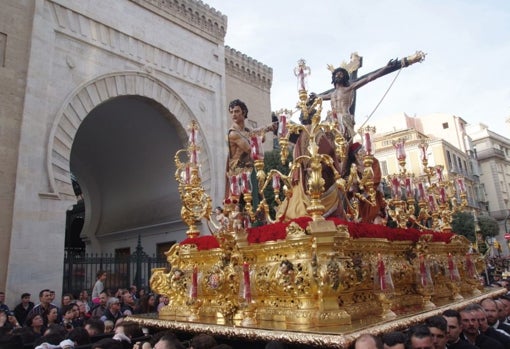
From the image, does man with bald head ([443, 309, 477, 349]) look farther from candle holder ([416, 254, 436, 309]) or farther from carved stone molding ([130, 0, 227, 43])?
carved stone molding ([130, 0, 227, 43])

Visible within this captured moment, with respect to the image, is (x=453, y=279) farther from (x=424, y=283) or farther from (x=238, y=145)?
(x=238, y=145)

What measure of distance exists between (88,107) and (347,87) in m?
8.70

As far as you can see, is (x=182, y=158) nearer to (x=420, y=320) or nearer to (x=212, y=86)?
(x=212, y=86)

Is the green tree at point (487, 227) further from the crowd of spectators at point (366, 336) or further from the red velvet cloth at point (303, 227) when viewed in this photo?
the red velvet cloth at point (303, 227)

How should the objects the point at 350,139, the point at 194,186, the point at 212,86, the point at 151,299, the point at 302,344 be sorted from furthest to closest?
the point at 212,86 → the point at 151,299 → the point at 350,139 → the point at 194,186 → the point at 302,344

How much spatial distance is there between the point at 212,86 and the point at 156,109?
10.0ft

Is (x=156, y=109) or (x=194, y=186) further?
(x=156, y=109)

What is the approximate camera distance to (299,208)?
593cm

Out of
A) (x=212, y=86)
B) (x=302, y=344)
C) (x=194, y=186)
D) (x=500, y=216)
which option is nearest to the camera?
(x=302, y=344)

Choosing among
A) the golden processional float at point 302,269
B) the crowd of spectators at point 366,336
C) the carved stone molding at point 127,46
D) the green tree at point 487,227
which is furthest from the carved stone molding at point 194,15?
the green tree at point 487,227

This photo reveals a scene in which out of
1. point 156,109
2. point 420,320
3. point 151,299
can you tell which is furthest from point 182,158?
point 420,320

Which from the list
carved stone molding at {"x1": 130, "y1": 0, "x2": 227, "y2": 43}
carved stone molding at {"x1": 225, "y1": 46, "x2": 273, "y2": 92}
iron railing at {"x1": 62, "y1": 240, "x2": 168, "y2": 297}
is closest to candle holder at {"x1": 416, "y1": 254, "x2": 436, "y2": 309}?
iron railing at {"x1": 62, "y1": 240, "x2": 168, "y2": 297}

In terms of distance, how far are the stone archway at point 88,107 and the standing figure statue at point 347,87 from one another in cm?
804

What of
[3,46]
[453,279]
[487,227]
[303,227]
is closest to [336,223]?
[303,227]
